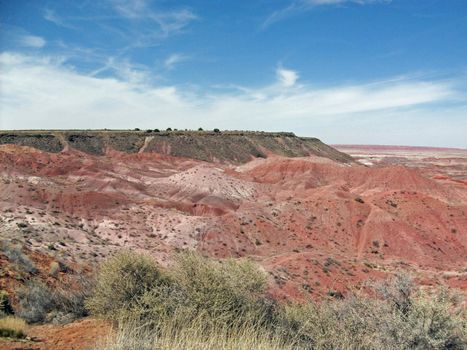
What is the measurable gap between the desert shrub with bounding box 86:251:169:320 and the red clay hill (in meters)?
8.84

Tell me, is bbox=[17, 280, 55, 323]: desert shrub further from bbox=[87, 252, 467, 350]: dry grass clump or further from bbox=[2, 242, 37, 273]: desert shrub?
bbox=[2, 242, 37, 273]: desert shrub

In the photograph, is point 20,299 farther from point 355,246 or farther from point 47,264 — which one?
point 355,246

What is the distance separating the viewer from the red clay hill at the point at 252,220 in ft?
98.8

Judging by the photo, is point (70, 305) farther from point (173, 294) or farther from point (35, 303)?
point (173, 294)

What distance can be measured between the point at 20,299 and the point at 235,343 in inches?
351

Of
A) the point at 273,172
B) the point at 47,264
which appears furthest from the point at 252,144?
the point at 47,264

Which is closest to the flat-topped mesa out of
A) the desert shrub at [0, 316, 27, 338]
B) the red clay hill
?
the red clay hill

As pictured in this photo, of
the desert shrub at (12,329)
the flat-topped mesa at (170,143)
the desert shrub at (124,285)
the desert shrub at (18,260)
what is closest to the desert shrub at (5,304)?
the desert shrub at (12,329)

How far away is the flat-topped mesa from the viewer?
107750 millimetres

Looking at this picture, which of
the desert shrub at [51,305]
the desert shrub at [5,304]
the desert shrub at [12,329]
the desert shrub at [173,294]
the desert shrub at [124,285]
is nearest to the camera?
the desert shrub at [12,329]

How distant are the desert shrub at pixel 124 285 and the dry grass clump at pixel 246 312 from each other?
0.02 m

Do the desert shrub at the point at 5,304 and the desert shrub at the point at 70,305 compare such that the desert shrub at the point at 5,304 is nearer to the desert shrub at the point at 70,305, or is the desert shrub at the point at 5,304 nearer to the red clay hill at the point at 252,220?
the desert shrub at the point at 70,305

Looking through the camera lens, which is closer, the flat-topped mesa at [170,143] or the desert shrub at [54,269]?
the desert shrub at [54,269]

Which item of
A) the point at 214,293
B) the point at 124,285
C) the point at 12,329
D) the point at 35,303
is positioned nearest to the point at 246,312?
the point at 214,293
